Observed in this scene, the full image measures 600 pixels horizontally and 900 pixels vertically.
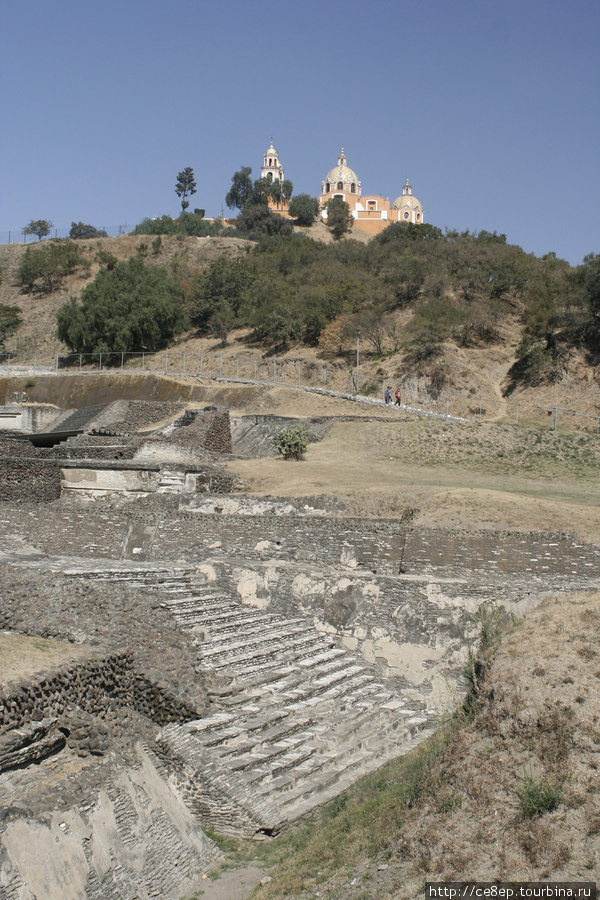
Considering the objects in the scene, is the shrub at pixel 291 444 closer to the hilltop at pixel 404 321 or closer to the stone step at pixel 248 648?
the hilltop at pixel 404 321

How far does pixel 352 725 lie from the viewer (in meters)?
10.9

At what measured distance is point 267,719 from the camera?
10172mm

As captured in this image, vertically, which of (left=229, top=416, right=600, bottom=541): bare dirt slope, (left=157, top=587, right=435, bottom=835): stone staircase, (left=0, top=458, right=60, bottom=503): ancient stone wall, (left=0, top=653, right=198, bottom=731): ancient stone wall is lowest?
(left=157, top=587, right=435, bottom=835): stone staircase

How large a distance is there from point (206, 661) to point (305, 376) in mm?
30214

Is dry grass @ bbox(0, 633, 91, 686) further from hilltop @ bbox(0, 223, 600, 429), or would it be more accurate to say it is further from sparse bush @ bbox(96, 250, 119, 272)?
sparse bush @ bbox(96, 250, 119, 272)

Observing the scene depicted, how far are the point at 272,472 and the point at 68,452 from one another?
20.0 feet

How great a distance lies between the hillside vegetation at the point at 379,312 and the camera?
36.8 meters

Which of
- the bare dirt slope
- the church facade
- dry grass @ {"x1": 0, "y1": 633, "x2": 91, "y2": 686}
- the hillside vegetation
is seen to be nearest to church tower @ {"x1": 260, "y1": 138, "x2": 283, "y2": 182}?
the church facade

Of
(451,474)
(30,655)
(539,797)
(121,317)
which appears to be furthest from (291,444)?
(121,317)

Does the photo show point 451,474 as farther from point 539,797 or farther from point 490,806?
point 539,797

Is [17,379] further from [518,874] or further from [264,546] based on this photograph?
[518,874]

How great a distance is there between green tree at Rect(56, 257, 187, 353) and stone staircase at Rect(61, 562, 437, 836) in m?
33.6

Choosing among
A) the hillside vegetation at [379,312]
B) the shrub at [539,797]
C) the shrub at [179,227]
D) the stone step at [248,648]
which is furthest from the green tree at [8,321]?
the shrub at [539,797]

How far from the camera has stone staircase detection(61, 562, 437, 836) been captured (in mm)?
9055
